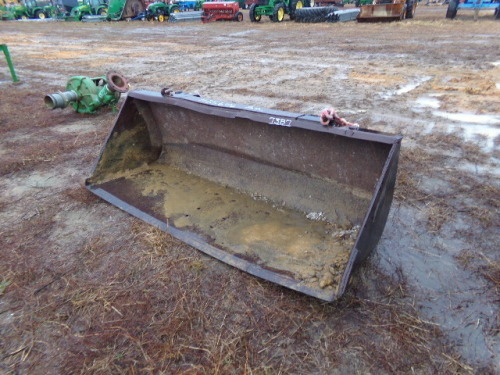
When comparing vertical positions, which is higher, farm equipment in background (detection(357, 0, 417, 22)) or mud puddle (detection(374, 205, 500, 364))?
farm equipment in background (detection(357, 0, 417, 22))

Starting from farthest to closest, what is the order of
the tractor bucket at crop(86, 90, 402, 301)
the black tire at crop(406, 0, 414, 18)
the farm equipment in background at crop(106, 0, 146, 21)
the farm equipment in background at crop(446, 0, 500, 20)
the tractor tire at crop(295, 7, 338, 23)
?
the farm equipment in background at crop(106, 0, 146, 21)
the tractor tire at crop(295, 7, 338, 23)
the black tire at crop(406, 0, 414, 18)
the farm equipment in background at crop(446, 0, 500, 20)
the tractor bucket at crop(86, 90, 402, 301)

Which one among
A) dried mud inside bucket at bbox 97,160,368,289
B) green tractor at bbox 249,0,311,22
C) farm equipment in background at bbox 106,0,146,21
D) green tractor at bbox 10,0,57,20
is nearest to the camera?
dried mud inside bucket at bbox 97,160,368,289

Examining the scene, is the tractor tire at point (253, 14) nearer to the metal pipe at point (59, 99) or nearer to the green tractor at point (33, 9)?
the metal pipe at point (59, 99)

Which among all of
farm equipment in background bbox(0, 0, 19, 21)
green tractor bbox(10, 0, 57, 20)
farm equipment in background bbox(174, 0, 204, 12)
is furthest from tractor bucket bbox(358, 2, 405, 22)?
farm equipment in background bbox(0, 0, 19, 21)

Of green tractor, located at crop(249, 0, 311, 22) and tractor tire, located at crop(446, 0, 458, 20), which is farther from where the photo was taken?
green tractor, located at crop(249, 0, 311, 22)

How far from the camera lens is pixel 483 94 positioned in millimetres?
6008

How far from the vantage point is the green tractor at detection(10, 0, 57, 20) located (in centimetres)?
3036

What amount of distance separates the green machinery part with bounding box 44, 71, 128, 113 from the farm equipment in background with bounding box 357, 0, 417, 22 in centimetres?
1576

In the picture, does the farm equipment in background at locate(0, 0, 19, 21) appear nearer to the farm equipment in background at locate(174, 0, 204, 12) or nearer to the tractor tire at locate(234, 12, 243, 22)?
the farm equipment in background at locate(174, 0, 204, 12)

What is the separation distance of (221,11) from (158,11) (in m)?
4.63

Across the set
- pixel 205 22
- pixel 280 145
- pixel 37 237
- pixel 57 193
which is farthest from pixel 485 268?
pixel 205 22

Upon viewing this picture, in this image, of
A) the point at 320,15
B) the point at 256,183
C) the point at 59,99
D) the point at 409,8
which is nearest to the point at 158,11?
the point at 320,15

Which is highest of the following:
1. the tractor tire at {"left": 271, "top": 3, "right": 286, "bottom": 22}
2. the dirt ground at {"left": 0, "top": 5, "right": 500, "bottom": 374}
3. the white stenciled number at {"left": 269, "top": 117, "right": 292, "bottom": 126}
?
the white stenciled number at {"left": 269, "top": 117, "right": 292, "bottom": 126}

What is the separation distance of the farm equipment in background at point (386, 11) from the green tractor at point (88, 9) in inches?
726
